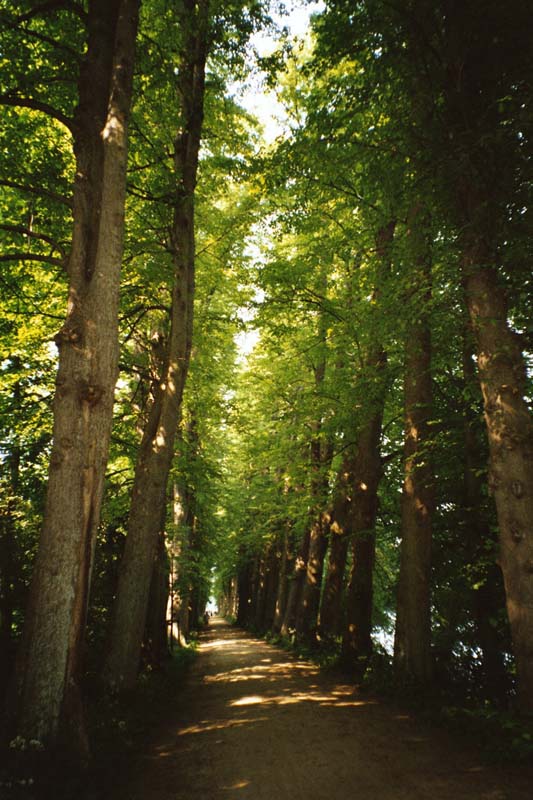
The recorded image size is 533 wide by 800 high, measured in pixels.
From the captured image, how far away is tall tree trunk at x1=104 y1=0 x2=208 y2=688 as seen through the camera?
700cm

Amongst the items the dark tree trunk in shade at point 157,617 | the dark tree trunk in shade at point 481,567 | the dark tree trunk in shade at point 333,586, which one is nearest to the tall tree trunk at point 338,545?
the dark tree trunk in shade at point 333,586

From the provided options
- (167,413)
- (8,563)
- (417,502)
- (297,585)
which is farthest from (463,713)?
(297,585)

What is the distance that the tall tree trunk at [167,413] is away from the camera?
7.00 m

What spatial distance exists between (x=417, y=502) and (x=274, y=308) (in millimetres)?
6712

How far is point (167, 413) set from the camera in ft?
27.2

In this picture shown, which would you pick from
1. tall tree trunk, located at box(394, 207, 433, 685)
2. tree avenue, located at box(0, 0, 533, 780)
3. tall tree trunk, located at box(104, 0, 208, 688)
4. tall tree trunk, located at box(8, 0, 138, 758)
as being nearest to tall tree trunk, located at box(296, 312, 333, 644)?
tree avenue, located at box(0, 0, 533, 780)

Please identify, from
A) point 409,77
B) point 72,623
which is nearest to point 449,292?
point 409,77

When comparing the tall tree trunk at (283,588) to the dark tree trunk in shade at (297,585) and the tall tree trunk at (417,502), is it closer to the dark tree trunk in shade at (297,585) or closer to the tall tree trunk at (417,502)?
the dark tree trunk in shade at (297,585)

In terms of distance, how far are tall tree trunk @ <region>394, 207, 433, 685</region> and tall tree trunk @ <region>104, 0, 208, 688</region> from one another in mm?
4425

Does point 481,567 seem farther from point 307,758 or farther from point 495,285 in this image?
point 495,285

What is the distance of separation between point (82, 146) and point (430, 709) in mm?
9146

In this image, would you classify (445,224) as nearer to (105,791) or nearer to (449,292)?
(449,292)

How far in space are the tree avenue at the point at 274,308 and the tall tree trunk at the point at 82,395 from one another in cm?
2

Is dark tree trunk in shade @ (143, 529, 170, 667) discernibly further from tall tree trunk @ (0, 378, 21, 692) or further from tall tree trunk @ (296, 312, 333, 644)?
tall tree trunk @ (296, 312, 333, 644)
